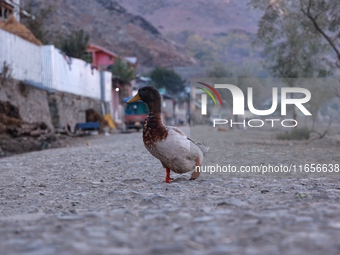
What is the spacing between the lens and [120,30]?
348 feet

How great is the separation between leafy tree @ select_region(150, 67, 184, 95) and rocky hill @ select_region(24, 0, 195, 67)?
9.82 m

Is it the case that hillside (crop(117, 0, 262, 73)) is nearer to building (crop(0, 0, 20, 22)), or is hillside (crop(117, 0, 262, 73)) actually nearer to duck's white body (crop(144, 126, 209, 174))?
building (crop(0, 0, 20, 22))

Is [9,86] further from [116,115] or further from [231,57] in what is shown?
[231,57]

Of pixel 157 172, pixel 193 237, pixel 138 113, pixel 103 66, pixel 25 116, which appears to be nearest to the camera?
pixel 193 237

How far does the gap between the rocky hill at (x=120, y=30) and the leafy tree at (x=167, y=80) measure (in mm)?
9823

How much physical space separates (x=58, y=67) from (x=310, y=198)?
2682cm

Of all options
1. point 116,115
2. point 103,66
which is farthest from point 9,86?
point 103,66

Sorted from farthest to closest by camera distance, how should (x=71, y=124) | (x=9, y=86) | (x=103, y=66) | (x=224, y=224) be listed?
1. (x=103, y=66)
2. (x=71, y=124)
3. (x=9, y=86)
4. (x=224, y=224)

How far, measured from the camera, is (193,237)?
3.74 metres

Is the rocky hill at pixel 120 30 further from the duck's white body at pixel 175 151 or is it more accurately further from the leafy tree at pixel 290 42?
the duck's white body at pixel 175 151

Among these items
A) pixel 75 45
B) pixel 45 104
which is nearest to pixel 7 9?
pixel 75 45

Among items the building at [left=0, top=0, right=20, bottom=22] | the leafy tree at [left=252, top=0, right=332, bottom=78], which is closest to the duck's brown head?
the leafy tree at [left=252, top=0, right=332, bottom=78]

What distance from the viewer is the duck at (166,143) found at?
7.78 meters

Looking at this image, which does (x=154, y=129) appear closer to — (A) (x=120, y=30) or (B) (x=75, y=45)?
(B) (x=75, y=45)
